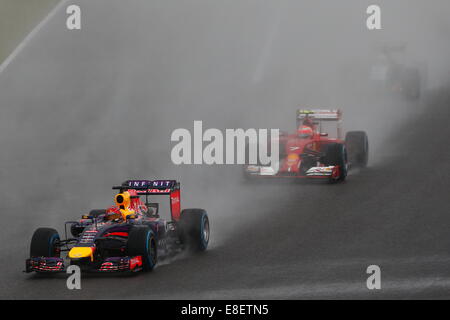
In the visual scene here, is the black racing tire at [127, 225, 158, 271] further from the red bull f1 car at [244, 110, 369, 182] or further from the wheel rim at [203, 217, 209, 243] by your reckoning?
the red bull f1 car at [244, 110, 369, 182]

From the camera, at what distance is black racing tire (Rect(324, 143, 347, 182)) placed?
2296 centimetres

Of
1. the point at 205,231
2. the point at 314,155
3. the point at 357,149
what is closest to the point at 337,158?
the point at 314,155

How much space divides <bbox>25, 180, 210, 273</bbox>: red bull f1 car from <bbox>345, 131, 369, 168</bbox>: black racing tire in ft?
27.3

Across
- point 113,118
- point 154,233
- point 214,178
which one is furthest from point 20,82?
point 154,233

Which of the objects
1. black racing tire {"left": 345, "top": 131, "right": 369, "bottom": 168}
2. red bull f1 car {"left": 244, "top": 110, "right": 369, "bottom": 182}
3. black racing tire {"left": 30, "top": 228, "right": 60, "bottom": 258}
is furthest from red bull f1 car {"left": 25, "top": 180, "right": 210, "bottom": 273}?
black racing tire {"left": 345, "top": 131, "right": 369, "bottom": 168}

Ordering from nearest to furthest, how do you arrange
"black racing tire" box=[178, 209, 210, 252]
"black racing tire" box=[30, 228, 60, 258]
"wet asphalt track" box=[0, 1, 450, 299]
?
"wet asphalt track" box=[0, 1, 450, 299] → "black racing tire" box=[30, 228, 60, 258] → "black racing tire" box=[178, 209, 210, 252]

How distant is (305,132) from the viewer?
24.2 metres

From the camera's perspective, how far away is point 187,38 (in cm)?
4388

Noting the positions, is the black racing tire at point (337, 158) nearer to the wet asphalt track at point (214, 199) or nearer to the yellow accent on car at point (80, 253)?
the wet asphalt track at point (214, 199)

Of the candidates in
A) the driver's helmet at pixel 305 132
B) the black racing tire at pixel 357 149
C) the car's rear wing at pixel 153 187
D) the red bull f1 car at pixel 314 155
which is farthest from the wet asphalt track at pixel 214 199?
the driver's helmet at pixel 305 132

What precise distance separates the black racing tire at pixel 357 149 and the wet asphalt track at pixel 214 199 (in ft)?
1.82

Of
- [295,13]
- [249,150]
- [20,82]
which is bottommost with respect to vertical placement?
[249,150]
